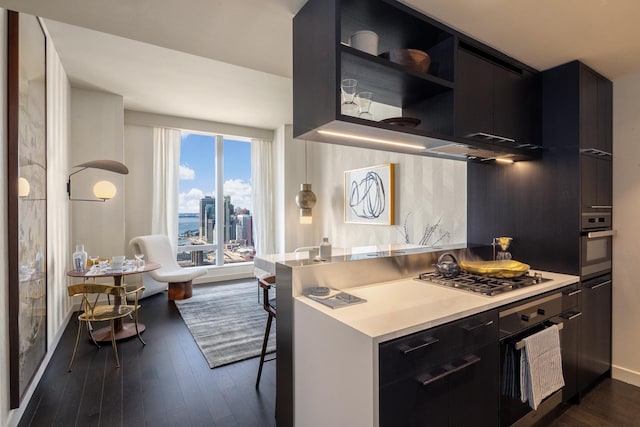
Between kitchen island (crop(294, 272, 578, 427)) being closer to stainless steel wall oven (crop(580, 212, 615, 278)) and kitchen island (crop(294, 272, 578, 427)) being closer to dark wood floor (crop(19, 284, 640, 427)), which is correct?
stainless steel wall oven (crop(580, 212, 615, 278))

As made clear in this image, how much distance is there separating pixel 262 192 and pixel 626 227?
5357mm

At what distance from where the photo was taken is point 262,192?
6383 mm

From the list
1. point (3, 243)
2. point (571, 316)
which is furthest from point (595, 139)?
point (3, 243)

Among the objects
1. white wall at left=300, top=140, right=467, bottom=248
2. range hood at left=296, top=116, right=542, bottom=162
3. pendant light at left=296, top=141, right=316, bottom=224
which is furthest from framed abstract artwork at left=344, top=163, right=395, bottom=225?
range hood at left=296, top=116, right=542, bottom=162

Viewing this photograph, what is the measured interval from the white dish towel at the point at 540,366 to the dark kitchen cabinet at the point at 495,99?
1.21 m

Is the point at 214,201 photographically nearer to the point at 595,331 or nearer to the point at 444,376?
the point at 444,376

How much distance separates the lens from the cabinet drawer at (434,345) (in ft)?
3.82

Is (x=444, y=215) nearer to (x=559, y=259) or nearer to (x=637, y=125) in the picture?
(x=559, y=259)

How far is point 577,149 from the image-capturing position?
215 cm

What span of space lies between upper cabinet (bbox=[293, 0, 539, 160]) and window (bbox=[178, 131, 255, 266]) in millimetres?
4708

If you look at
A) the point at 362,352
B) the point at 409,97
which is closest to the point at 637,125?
the point at 409,97

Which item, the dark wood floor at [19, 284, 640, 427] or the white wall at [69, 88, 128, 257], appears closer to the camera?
the dark wood floor at [19, 284, 640, 427]

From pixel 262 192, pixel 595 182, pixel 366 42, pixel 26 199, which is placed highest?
pixel 366 42

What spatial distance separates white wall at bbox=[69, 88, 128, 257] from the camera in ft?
13.9
